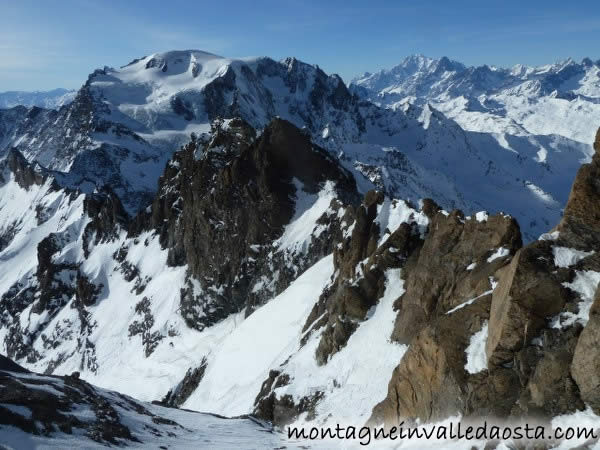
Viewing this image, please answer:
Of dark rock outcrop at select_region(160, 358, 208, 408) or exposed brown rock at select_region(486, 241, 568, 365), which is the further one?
dark rock outcrop at select_region(160, 358, 208, 408)

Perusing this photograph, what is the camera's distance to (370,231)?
5031 centimetres

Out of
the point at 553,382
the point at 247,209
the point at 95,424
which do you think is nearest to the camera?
the point at 553,382

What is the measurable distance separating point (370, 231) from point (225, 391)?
82.0 ft

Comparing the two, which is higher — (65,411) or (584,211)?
(584,211)

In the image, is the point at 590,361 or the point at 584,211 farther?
the point at 584,211

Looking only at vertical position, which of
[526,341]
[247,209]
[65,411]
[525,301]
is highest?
[247,209]

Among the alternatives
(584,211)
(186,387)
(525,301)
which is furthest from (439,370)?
(186,387)

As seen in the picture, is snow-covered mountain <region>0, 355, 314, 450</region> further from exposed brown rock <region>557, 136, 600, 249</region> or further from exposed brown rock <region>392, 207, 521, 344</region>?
exposed brown rock <region>557, 136, 600, 249</region>

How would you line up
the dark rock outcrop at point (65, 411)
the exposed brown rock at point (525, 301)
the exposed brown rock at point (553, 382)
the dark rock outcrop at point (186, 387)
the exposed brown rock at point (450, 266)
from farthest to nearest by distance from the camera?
the dark rock outcrop at point (186, 387) → the dark rock outcrop at point (65, 411) → the exposed brown rock at point (450, 266) → the exposed brown rock at point (525, 301) → the exposed brown rock at point (553, 382)

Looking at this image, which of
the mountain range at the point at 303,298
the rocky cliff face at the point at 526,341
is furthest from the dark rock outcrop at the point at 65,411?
the rocky cliff face at the point at 526,341

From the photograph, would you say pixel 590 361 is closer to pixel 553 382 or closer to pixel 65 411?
pixel 553 382

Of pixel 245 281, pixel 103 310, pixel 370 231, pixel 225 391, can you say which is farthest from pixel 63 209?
pixel 370 231

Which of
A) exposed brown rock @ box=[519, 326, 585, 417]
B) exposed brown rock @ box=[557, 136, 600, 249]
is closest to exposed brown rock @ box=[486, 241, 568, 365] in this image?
exposed brown rock @ box=[519, 326, 585, 417]

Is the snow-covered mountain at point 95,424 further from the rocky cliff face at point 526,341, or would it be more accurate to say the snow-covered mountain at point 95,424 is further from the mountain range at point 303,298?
the rocky cliff face at point 526,341
